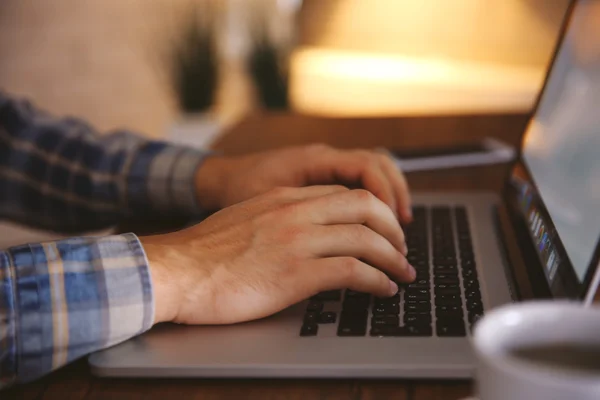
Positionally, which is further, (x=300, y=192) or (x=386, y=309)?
(x=300, y=192)

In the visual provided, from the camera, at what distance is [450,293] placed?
0.62m

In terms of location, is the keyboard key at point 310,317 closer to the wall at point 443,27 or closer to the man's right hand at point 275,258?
the man's right hand at point 275,258

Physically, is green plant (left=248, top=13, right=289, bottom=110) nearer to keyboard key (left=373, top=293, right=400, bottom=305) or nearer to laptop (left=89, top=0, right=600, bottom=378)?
laptop (left=89, top=0, right=600, bottom=378)

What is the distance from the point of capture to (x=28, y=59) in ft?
11.0

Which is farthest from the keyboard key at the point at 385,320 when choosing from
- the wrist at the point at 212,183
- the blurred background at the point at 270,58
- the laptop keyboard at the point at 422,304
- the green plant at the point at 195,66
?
the green plant at the point at 195,66

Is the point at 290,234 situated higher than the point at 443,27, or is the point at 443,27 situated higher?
the point at 443,27

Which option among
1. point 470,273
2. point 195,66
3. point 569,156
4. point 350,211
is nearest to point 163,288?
point 350,211

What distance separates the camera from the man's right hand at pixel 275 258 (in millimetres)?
591

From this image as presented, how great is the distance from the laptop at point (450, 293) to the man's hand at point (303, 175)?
0.06 metres

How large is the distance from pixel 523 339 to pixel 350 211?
28cm

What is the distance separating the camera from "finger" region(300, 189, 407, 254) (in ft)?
2.09

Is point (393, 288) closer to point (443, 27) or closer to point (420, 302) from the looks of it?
point (420, 302)

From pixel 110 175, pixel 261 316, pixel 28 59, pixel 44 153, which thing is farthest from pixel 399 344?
pixel 28 59

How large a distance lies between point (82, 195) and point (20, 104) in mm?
188
